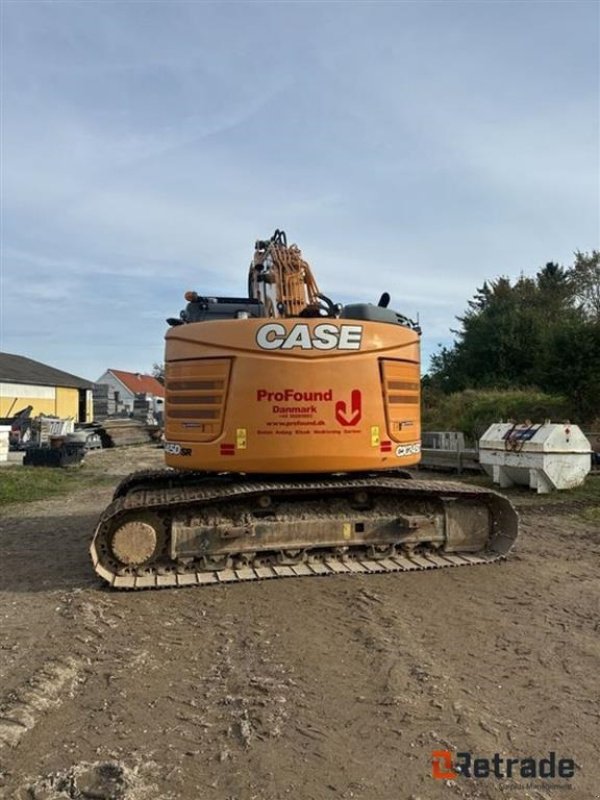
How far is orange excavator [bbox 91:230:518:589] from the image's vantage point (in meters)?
5.93

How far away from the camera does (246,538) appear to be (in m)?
6.07

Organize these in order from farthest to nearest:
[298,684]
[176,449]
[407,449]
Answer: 1. [407,449]
2. [176,449]
3. [298,684]

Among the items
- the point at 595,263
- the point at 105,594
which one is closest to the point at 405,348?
the point at 105,594

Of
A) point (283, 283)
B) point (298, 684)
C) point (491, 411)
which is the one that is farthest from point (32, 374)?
point (298, 684)

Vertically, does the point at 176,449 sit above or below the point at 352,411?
below

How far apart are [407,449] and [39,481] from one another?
10826mm

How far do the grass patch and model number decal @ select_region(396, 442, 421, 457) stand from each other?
835 centimetres

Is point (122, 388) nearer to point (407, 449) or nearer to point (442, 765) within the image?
point (407, 449)

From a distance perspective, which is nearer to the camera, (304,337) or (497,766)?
(497,766)

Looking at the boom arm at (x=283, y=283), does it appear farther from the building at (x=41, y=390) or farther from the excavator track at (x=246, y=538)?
the building at (x=41, y=390)

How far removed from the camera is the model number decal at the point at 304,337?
596cm

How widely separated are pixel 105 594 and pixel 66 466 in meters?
13.6

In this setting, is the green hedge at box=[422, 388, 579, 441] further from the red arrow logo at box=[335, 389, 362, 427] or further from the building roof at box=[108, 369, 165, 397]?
the building roof at box=[108, 369, 165, 397]

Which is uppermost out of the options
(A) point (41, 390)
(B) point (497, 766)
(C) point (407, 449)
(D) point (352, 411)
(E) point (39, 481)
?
(A) point (41, 390)
